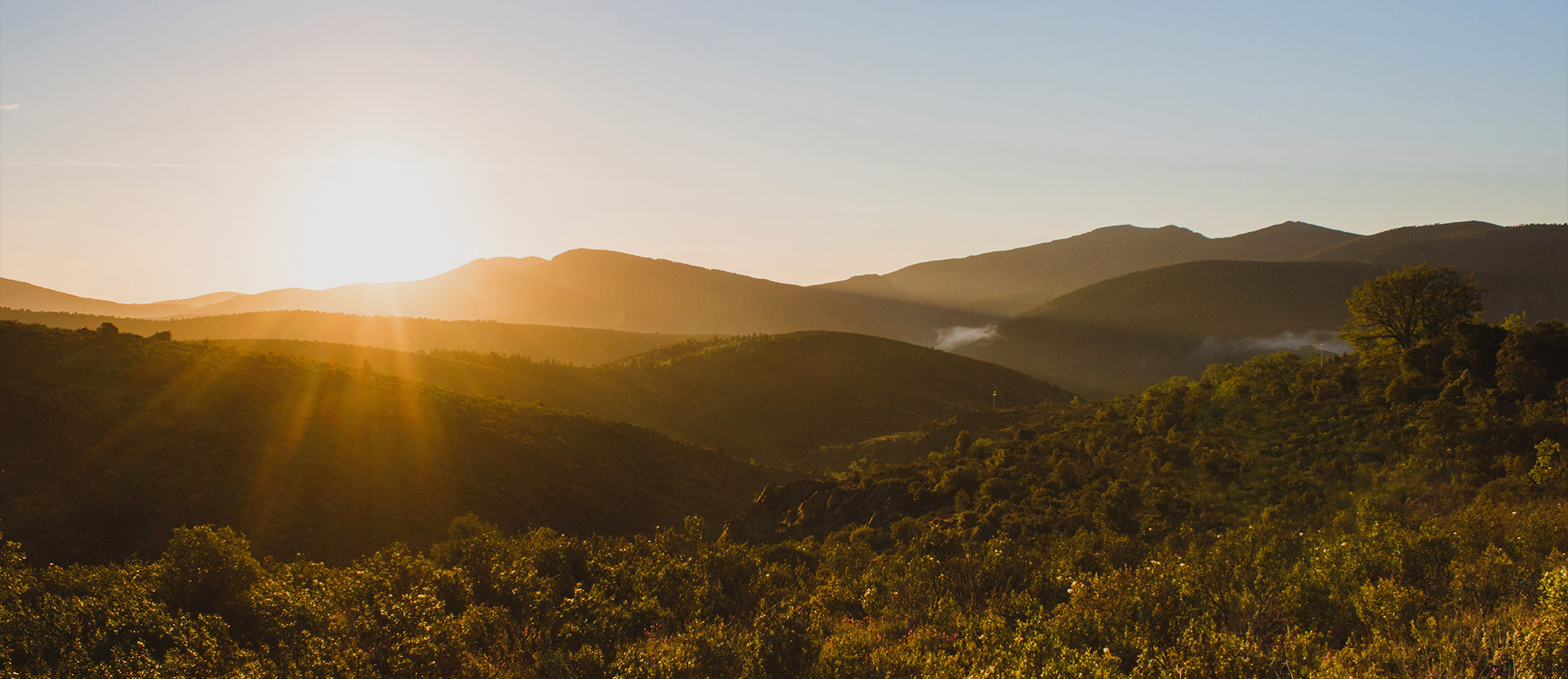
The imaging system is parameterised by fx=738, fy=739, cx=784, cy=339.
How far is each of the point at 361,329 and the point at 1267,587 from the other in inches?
4747

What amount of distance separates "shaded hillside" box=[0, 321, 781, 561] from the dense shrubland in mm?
7356

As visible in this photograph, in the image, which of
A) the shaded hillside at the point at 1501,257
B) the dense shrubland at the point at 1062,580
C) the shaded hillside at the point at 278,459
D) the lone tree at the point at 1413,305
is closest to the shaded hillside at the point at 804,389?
the shaded hillside at the point at 278,459

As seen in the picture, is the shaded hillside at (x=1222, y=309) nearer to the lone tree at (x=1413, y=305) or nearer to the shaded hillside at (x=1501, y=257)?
the shaded hillside at (x=1501, y=257)

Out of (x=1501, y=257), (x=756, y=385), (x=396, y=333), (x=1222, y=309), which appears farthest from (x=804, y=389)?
(x=1501, y=257)

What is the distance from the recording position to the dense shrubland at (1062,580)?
30.0 ft

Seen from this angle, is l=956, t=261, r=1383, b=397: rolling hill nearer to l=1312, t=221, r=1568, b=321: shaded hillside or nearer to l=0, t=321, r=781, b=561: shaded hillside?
l=1312, t=221, r=1568, b=321: shaded hillside

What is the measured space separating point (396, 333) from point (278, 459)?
94.1 meters

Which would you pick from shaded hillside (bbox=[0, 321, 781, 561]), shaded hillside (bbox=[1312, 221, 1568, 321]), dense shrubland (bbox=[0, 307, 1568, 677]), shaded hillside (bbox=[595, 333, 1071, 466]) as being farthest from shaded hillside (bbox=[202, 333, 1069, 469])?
shaded hillside (bbox=[1312, 221, 1568, 321])

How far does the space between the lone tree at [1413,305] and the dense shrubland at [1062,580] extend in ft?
10.2

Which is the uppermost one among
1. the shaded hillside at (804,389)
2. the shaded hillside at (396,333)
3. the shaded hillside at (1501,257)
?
the shaded hillside at (1501,257)

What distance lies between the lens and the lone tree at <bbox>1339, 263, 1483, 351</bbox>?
25922 millimetres

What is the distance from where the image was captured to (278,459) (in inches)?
1147

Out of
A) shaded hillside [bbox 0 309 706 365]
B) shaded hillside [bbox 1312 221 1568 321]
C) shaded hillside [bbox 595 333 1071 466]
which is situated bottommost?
shaded hillside [bbox 595 333 1071 466]

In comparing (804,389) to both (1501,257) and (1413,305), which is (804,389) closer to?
(1413,305)
